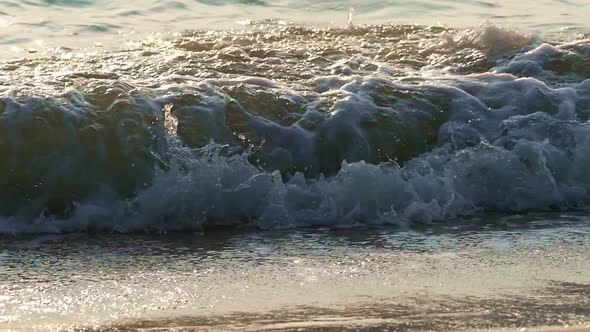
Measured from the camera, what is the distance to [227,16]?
29.4ft

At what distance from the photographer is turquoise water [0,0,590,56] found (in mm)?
8000

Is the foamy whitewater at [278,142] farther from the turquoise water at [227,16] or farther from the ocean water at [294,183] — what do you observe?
the turquoise water at [227,16]

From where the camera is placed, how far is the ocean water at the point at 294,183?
3.50 metres

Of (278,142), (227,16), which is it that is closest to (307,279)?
(278,142)

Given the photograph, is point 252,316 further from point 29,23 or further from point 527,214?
point 29,23

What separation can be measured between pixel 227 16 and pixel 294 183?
4.20 m

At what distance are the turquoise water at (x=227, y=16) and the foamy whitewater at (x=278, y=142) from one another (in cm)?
137

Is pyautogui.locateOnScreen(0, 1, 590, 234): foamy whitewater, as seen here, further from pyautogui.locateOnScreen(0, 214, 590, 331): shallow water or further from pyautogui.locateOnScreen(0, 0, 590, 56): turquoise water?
pyautogui.locateOnScreen(0, 0, 590, 56): turquoise water

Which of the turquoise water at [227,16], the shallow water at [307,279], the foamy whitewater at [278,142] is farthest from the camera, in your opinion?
the turquoise water at [227,16]

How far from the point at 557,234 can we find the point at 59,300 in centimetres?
213

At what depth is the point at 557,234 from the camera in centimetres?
450

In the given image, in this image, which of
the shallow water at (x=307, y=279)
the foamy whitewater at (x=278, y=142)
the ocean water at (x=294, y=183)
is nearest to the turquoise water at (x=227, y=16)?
the ocean water at (x=294, y=183)

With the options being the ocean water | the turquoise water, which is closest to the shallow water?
the ocean water

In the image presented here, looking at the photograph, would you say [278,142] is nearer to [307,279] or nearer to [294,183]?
[294,183]
